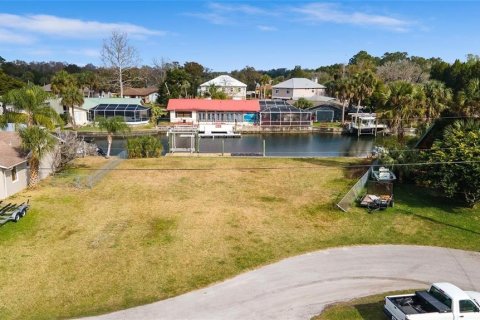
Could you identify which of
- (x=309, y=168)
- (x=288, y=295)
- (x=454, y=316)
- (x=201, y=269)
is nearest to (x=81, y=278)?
(x=201, y=269)

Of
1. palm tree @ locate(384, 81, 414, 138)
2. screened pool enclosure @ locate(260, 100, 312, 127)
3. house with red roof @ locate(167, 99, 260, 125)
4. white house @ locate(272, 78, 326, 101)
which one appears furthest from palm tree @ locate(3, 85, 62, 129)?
white house @ locate(272, 78, 326, 101)

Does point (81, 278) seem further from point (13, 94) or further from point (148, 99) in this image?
point (148, 99)

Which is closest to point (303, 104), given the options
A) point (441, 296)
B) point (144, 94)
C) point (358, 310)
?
point (144, 94)

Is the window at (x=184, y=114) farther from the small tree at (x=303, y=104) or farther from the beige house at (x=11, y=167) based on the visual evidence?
the beige house at (x=11, y=167)

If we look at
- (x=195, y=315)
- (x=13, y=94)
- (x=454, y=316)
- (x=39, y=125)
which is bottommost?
(x=195, y=315)

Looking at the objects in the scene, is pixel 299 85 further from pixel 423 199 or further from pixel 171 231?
pixel 171 231

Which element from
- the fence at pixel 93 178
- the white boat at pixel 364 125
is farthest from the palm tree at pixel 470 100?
the fence at pixel 93 178
